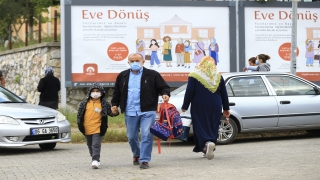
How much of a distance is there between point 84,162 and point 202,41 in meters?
11.7

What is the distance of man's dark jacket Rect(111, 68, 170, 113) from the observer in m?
11.5

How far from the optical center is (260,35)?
2409 cm

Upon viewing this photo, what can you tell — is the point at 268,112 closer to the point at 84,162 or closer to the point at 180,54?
the point at 84,162

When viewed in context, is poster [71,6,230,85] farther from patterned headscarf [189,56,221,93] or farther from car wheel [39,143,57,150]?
patterned headscarf [189,56,221,93]

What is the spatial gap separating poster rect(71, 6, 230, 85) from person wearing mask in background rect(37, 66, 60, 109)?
3.51m

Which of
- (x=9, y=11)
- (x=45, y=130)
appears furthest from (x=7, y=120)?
(x=9, y=11)

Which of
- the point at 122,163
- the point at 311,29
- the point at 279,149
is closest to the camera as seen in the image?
the point at 122,163

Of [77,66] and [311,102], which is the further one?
[77,66]

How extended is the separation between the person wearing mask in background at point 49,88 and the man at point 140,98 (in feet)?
25.7

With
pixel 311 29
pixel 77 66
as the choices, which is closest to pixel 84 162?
pixel 77 66

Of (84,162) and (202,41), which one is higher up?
(202,41)

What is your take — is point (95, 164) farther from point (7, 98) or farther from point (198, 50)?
point (198, 50)

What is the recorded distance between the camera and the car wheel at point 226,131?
1533cm

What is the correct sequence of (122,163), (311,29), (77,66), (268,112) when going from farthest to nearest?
(311,29), (77,66), (268,112), (122,163)
